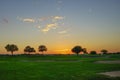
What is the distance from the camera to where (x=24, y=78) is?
28906 millimetres

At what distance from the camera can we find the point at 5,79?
2881 cm

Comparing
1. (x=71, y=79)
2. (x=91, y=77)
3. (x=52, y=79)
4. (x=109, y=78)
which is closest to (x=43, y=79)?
(x=52, y=79)

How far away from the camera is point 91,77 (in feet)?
96.4

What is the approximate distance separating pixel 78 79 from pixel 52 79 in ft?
10.9

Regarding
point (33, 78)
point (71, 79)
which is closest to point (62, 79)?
point (71, 79)

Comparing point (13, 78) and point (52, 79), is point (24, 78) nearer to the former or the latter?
point (13, 78)

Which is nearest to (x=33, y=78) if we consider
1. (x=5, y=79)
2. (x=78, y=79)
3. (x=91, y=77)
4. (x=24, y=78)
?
(x=24, y=78)

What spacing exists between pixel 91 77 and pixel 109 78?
2358mm

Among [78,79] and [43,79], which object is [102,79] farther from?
[43,79]

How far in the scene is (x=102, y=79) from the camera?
28312 millimetres

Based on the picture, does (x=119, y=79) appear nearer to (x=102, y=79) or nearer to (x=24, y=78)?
(x=102, y=79)

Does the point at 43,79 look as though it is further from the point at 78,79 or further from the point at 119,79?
the point at 119,79

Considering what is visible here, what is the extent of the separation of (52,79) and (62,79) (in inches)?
50.8

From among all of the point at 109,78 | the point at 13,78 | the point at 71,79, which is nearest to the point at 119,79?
the point at 109,78
